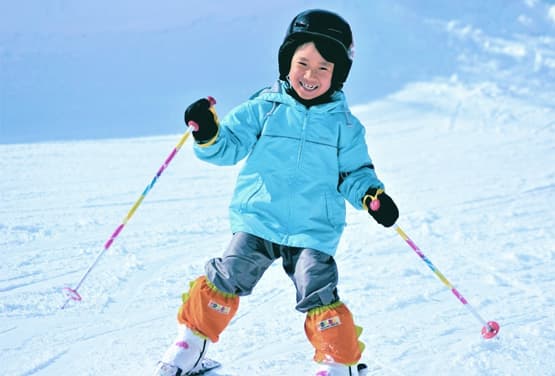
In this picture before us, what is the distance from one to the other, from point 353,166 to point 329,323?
62 centimetres

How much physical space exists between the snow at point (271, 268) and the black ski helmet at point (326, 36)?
3.89 feet

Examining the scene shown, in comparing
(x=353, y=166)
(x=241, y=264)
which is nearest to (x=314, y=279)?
(x=241, y=264)

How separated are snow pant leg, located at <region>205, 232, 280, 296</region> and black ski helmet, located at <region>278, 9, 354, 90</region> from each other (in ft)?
2.25

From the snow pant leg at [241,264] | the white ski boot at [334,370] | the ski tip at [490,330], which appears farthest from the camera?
the ski tip at [490,330]

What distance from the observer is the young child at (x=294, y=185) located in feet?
7.62

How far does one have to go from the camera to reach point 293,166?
8.02 feet

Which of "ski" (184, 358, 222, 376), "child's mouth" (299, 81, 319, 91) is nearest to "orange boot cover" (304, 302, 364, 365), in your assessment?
"ski" (184, 358, 222, 376)

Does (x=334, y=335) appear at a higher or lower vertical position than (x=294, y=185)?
lower

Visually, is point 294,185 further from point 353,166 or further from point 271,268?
point 271,268

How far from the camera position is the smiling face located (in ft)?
8.09

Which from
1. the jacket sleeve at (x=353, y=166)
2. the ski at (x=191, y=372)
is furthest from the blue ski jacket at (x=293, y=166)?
the ski at (x=191, y=372)

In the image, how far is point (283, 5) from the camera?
949 cm

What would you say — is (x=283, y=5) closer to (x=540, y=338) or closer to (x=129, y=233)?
(x=129, y=233)

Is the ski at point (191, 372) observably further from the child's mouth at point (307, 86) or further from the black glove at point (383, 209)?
the child's mouth at point (307, 86)
